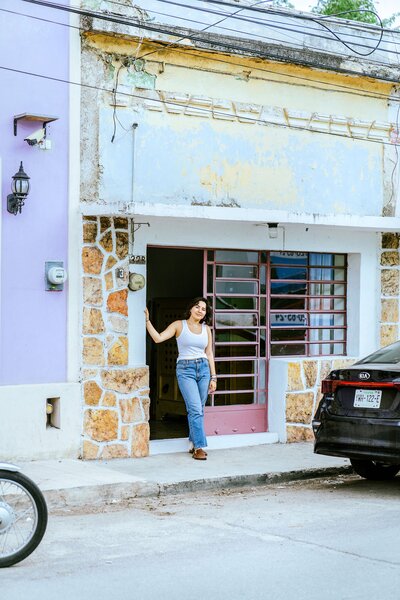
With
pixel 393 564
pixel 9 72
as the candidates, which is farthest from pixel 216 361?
pixel 393 564

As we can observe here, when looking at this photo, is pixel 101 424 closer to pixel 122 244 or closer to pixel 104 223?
pixel 122 244

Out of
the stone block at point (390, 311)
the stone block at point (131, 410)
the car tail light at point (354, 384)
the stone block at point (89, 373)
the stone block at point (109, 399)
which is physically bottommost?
the stone block at point (131, 410)

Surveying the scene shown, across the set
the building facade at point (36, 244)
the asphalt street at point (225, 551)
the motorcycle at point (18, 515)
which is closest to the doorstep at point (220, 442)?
the building facade at point (36, 244)

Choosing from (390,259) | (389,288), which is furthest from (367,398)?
(390,259)

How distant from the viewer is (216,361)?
1280 cm

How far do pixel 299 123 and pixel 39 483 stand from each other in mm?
6061

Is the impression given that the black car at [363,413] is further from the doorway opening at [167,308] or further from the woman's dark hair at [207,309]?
the doorway opening at [167,308]

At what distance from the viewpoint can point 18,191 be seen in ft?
34.8

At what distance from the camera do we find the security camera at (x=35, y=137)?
10.8 m

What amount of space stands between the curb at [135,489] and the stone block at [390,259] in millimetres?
3914

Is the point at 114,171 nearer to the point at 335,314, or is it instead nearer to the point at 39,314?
the point at 39,314

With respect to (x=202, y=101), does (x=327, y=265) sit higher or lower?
lower

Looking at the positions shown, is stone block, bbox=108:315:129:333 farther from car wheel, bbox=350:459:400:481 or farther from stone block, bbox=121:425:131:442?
car wheel, bbox=350:459:400:481

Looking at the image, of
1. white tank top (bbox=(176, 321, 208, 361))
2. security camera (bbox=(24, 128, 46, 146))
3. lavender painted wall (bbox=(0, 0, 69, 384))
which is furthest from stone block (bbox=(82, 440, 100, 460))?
security camera (bbox=(24, 128, 46, 146))
